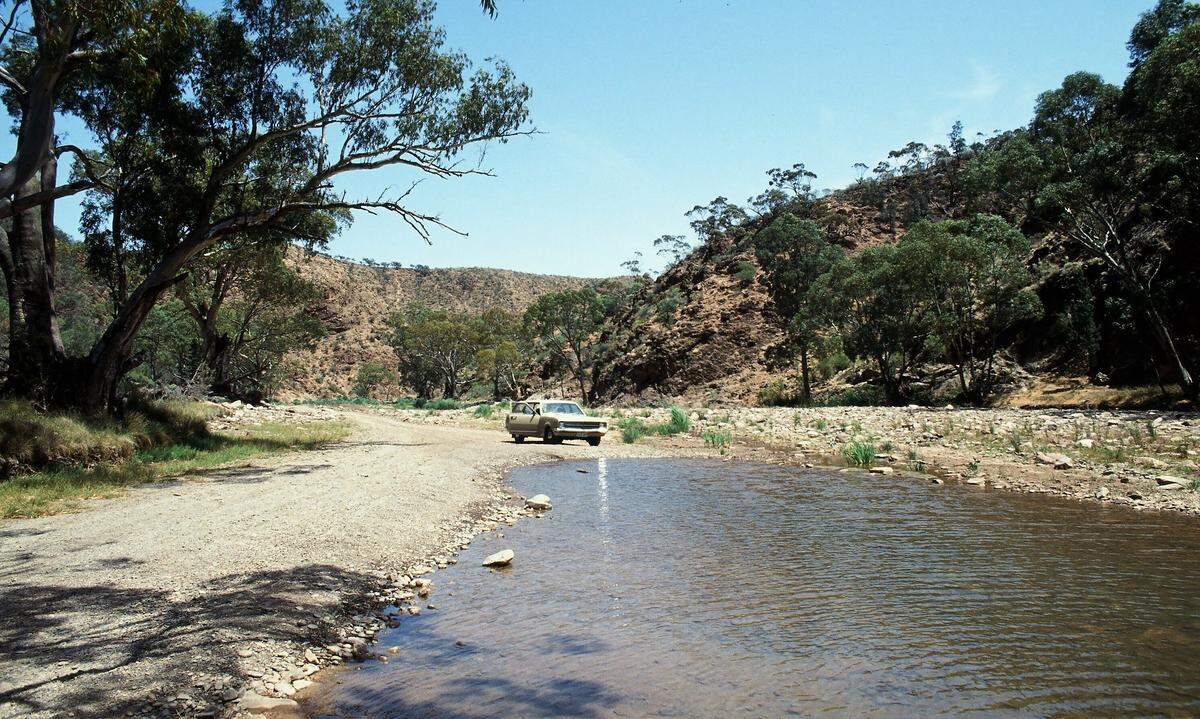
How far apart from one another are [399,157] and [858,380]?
1502 inches

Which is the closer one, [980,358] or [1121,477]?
[1121,477]

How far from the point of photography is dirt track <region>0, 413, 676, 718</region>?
4527mm

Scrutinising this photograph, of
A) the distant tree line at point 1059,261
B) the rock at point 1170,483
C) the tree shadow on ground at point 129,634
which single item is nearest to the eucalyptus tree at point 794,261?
the distant tree line at point 1059,261

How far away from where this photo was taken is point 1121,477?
44.9 ft

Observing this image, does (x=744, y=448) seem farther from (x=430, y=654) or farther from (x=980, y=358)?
(x=980, y=358)

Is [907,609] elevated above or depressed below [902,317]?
below

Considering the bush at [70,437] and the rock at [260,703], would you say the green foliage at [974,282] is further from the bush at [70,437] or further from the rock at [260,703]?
the rock at [260,703]

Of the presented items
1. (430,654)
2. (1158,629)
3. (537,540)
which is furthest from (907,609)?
(537,540)

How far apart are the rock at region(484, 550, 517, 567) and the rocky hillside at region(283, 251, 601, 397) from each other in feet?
276

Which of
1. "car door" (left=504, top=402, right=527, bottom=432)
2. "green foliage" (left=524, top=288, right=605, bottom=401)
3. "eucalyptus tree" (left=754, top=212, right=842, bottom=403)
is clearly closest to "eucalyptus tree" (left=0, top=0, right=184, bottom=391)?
"car door" (left=504, top=402, right=527, bottom=432)

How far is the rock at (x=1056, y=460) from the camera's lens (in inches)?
610

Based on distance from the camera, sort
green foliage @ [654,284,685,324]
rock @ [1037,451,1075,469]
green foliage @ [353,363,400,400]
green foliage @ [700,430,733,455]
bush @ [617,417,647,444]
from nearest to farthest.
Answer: rock @ [1037,451,1075,469], green foliage @ [700,430,733,455], bush @ [617,417,647,444], green foliage @ [654,284,685,324], green foliage @ [353,363,400,400]

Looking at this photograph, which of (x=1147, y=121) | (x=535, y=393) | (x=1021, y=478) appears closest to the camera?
(x=1021, y=478)

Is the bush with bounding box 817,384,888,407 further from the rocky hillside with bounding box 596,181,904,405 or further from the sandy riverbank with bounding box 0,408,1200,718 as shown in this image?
the sandy riverbank with bounding box 0,408,1200,718
